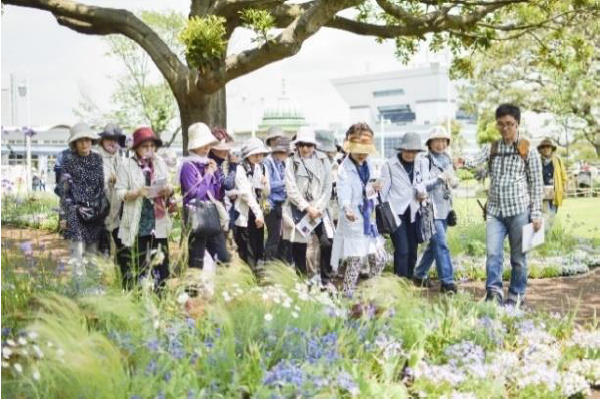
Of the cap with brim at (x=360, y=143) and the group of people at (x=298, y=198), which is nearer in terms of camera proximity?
the group of people at (x=298, y=198)

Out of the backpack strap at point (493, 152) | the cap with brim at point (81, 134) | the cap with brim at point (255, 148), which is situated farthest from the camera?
the cap with brim at point (255, 148)

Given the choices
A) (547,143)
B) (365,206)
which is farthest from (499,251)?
(547,143)

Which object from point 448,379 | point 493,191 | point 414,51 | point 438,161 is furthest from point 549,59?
point 448,379

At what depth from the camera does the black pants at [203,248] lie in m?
7.11

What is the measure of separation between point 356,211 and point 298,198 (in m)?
0.96

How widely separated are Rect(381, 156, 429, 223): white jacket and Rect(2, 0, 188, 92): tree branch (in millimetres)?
4657

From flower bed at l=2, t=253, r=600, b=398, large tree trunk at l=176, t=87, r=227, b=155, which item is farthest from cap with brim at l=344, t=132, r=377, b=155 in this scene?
large tree trunk at l=176, t=87, r=227, b=155

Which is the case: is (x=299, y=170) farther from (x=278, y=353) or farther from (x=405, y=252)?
(x=278, y=353)

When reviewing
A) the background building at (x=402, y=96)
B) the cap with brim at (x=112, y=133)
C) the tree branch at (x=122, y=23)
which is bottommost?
the cap with brim at (x=112, y=133)

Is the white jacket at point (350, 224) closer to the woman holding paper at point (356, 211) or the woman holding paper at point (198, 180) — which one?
the woman holding paper at point (356, 211)

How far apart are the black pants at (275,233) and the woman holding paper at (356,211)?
1.32m

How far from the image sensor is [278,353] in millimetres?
4520

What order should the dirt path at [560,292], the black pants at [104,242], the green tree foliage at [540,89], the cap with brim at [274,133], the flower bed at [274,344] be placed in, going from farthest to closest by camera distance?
the green tree foliage at [540,89] < the cap with brim at [274,133] < the black pants at [104,242] < the dirt path at [560,292] < the flower bed at [274,344]

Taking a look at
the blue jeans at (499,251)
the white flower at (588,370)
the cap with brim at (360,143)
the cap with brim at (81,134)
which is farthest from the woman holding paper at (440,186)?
the cap with brim at (81,134)
